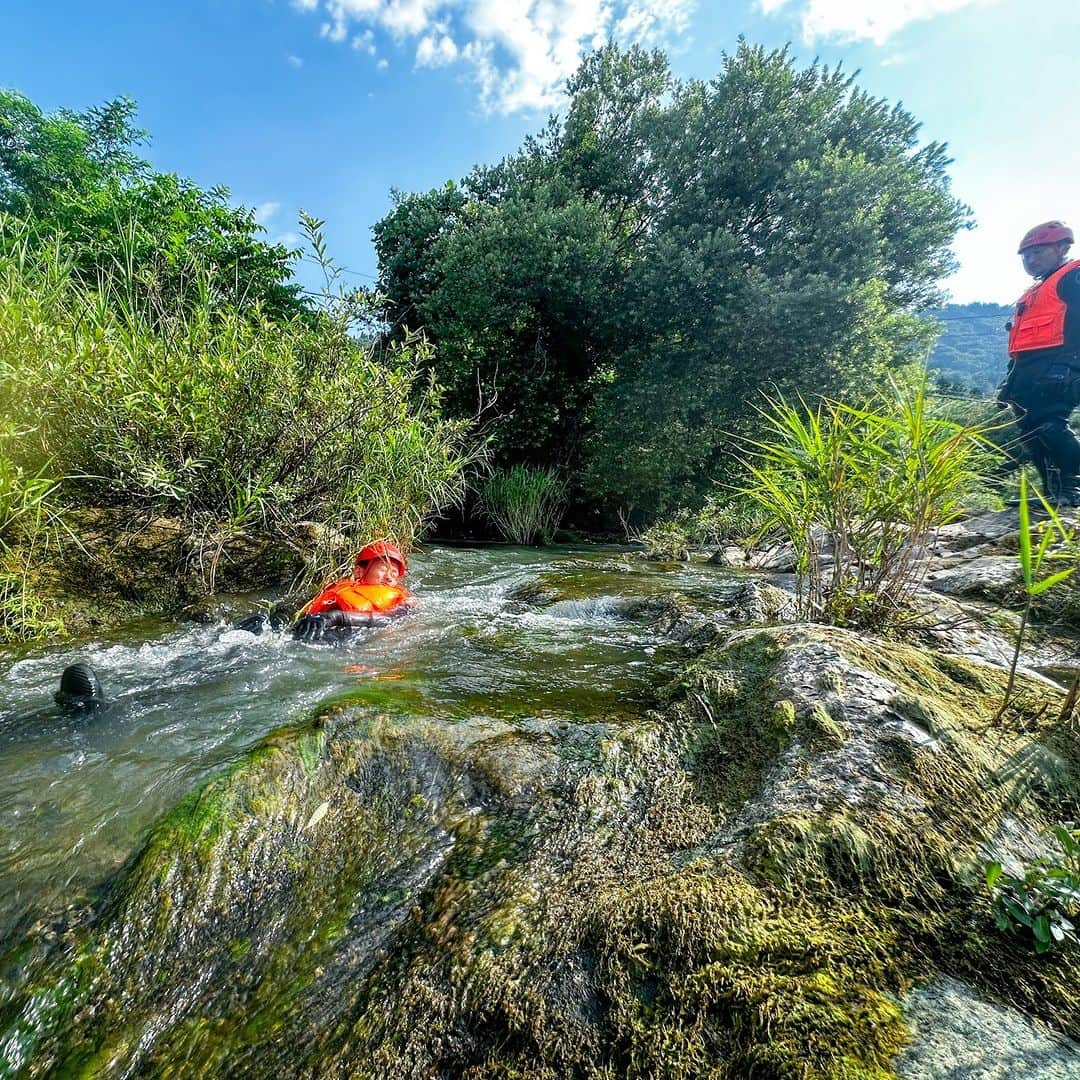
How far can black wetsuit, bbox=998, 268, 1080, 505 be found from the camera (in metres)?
5.00

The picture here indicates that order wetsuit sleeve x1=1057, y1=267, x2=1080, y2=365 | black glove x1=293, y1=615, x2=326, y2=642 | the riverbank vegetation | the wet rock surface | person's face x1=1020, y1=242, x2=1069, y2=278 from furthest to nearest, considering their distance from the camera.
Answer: person's face x1=1020, y1=242, x2=1069, y2=278
wetsuit sleeve x1=1057, y1=267, x2=1080, y2=365
black glove x1=293, y1=615, x2=326, y2=642
the riverbank vegetation
the wet rock surface

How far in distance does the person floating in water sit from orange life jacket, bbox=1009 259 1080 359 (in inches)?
263

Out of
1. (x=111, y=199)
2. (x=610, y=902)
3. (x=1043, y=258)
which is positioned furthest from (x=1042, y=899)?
(x=111, y=199)

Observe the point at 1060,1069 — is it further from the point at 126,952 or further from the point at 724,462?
the point at 724,462

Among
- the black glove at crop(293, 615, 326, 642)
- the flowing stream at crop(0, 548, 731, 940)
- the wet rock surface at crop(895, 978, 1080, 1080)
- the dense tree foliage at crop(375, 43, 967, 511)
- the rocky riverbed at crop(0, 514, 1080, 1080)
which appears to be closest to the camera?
the wet rock surface at crop(895, 978, 1080, 1080)

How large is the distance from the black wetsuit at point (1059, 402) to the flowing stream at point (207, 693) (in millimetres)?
4661

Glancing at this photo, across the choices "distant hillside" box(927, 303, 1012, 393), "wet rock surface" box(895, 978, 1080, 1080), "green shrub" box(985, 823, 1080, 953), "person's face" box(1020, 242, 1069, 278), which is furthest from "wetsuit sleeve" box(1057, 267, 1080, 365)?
"distant hillside" box(927, 303, 1012, 393)

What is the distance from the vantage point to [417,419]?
525 cm

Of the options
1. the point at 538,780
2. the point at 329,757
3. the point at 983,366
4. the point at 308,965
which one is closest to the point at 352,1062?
the point at 308,965

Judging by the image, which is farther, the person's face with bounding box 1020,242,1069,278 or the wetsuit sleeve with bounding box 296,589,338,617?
the person's face with bounding box 1020,242,1069,278

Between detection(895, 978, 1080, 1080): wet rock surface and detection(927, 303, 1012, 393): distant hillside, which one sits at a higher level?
detection(927, 303, 1012, 393): distant hillside

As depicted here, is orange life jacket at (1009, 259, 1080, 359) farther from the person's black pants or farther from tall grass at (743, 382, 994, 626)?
tall grass at (743, 382, 994, 626)

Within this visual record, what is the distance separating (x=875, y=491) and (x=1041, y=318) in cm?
488

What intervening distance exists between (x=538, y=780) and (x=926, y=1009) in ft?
3.36
